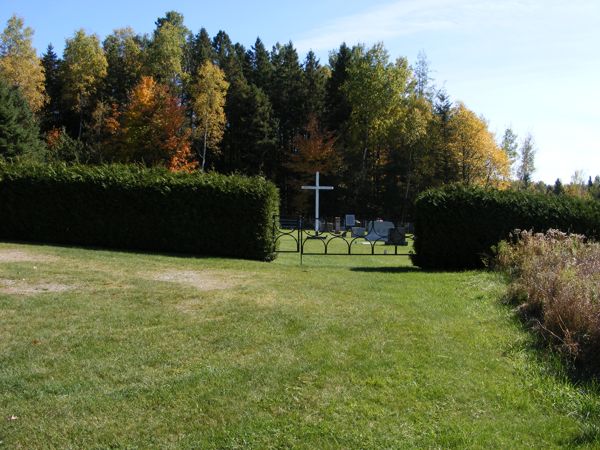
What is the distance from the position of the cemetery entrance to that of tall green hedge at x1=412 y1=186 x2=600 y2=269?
1.44 m

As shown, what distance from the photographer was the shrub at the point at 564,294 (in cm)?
477

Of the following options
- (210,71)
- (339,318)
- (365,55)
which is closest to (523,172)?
(365,55)

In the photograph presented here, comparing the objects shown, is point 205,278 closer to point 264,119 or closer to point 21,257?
point 21,257

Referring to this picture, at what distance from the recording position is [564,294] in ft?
18.0

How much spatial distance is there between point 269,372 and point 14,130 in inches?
1385

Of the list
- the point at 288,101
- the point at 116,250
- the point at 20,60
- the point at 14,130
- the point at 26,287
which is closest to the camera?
the point at 26,287

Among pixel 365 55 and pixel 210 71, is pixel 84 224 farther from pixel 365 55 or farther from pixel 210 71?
pixel 365 55

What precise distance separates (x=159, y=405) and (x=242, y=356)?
3.92ft

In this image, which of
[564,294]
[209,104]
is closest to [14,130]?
[209,104]

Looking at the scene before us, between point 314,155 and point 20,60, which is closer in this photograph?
point 20,60

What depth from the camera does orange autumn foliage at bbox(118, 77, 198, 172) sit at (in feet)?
136

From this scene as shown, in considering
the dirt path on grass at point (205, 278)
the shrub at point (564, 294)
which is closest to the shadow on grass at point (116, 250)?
the dirt path on grass at point (205, 278)

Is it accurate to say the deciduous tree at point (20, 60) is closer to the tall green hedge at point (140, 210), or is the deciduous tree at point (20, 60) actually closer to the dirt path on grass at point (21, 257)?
the tall green hedge at point (140, 210)

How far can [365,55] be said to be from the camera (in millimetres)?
45938
